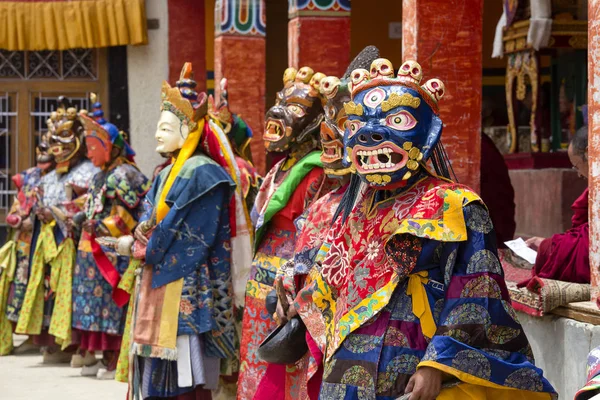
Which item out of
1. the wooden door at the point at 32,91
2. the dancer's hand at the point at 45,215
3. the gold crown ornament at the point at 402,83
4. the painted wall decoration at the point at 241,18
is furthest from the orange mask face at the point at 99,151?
the gold crown ornament at the point at 402,83

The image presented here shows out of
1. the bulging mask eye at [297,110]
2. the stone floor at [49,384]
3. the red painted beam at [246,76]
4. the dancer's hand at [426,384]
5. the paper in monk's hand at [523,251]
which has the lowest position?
the stone floor at [49,384]

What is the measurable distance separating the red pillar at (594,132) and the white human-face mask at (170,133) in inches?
93.5

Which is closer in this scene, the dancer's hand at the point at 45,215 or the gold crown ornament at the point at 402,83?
the gold crown ornament at the point at 402,83

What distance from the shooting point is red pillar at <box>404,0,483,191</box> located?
643cm

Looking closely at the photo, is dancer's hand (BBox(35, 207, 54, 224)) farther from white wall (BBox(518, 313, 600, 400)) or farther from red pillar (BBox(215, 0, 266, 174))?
white wall (BBox(518, 313, 600, 400))

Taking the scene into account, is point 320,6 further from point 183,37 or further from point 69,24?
point 69,24

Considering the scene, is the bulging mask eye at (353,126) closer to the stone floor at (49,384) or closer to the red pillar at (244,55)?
the stone floor at (49,384)

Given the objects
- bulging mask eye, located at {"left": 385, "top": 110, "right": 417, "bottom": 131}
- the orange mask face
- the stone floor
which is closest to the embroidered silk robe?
bulging mask eye, located at {"left": 385, "top": 110, "right": 417, "bottom": 131}

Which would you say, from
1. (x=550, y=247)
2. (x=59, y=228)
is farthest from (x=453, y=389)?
(x=59, y=228)

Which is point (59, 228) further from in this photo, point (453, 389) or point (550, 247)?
point (453, 389)

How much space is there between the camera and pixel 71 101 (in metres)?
13.5

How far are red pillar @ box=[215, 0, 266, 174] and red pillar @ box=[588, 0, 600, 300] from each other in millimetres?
6074

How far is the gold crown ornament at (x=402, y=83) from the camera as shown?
12.2 ft

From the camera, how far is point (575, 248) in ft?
17.6
